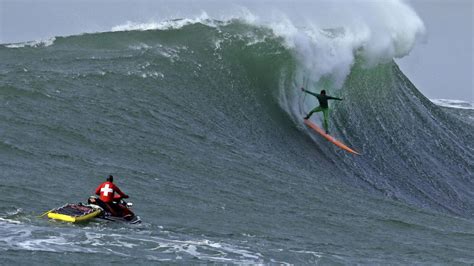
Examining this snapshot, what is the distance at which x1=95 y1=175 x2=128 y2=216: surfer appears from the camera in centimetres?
1495

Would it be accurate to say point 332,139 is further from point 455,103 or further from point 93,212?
point 455,103

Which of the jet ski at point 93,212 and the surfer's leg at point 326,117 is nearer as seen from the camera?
the jet ski at point 93,212

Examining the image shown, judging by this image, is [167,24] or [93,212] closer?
[93,212]

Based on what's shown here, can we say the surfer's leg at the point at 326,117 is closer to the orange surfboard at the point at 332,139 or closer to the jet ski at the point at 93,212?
the orange surfboard at the point at 332,139

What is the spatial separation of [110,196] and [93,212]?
79 centimetres

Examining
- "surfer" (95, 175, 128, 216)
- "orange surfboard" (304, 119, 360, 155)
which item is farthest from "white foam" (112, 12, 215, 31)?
"surfer" (95, 175, 128, 216)

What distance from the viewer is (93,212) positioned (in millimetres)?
14430

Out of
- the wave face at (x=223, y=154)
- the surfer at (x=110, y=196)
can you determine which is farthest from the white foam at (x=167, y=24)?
the surfer at (x=110, y=196)

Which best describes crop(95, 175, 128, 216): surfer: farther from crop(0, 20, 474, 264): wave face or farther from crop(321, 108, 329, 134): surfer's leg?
crop(321, 108, 329, 134): surfer's leg

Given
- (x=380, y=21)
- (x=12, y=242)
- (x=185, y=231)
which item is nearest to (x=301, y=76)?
(x=380, y=21)

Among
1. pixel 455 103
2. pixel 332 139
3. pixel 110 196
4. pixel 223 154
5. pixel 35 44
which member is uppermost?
pixel 455 103

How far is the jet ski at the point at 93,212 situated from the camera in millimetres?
13884

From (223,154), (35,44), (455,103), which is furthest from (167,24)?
(455,103)

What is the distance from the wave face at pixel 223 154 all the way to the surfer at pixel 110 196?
0.59 m
